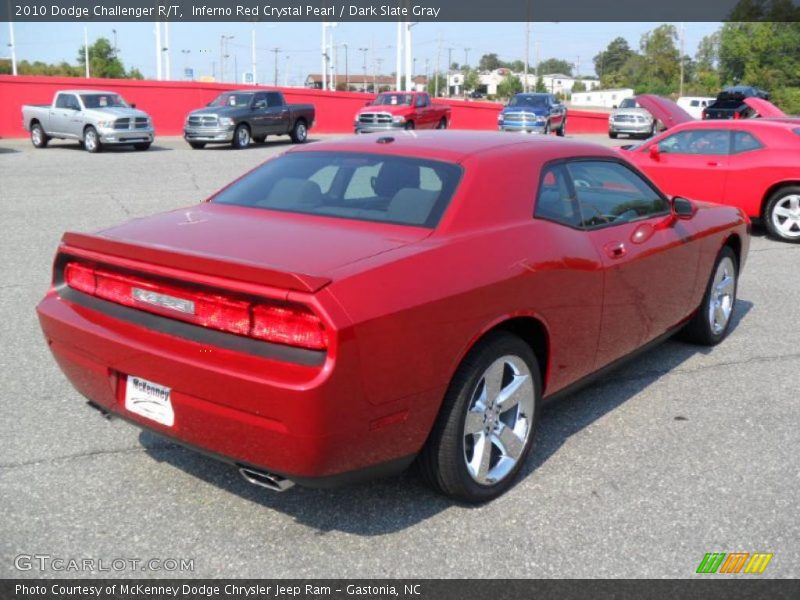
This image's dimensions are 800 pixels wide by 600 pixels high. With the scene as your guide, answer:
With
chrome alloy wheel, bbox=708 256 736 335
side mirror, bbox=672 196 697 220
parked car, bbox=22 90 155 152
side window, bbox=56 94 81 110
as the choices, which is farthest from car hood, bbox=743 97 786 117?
side window, bbox=56 94 81 110

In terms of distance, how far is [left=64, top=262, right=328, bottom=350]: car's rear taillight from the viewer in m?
3.01

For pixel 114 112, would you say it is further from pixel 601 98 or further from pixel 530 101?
pixel 601 98

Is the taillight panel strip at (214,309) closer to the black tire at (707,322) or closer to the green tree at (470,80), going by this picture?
the black tire at (707,322)

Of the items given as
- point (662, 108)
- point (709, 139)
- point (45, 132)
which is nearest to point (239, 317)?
point (709, 139)

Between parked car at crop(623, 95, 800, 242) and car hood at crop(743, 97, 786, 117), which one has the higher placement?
car hood at crop(743, 97, 786, 117)

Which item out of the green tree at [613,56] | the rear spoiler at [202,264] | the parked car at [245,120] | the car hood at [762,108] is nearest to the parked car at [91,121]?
the parked car at [245,120]

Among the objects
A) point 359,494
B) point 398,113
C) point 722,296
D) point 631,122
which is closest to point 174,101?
point 398,113

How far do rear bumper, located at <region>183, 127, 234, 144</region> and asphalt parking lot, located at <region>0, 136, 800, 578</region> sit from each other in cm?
1954

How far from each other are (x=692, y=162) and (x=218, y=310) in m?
9.86

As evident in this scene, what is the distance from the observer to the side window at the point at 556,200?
4215mm

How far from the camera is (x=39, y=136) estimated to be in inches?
962

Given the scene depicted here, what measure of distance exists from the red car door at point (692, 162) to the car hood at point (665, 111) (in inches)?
23.0

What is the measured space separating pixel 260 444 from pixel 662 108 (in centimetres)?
1139

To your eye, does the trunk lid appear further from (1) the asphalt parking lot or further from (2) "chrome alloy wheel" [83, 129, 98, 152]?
(2) "chrome alloy wheel" [83, 129, 98, 152]
